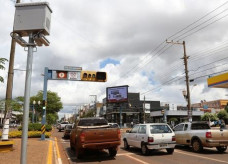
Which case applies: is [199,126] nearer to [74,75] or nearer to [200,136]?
[200,136]

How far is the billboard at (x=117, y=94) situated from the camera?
2169 inches

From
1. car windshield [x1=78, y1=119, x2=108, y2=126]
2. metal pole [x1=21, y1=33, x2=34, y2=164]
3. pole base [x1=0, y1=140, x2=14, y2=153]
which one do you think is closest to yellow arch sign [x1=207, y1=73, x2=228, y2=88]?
car windshield [x1=78, y1=119, x2=108, y2=126]

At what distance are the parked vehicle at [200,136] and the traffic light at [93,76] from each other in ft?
29.2

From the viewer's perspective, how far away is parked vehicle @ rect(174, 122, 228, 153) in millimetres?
12094

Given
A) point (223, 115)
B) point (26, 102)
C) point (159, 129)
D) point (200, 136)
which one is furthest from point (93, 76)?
point (223, 115)

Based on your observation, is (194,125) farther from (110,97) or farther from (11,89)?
(110,97)

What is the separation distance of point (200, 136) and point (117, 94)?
43.8 m

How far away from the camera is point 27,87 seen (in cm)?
405

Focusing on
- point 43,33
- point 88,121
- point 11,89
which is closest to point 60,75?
point 11,89

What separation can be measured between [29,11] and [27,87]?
4.54ft

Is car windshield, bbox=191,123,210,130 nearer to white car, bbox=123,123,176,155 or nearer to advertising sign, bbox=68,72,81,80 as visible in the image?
white car, bbox=123,123,176,155

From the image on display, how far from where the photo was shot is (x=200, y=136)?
12500mm

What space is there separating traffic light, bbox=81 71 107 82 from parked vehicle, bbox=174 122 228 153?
29.2 feet

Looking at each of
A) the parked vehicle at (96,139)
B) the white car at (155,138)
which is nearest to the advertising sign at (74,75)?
the white car at (155,138)
